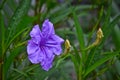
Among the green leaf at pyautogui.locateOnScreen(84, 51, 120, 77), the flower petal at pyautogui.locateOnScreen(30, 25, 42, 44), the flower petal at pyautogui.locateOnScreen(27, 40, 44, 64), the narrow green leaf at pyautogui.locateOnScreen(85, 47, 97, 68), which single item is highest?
the flower petal at pyautogui.locateOnScreen(30, 25, 42, 44)

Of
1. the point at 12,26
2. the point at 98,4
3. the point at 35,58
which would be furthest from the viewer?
the point at 98,4

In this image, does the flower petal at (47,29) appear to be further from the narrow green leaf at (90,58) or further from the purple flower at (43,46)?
the narrow green leaf at (90,58)

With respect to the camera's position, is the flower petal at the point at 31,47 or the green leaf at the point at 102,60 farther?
the green leaf at the point at 102,60

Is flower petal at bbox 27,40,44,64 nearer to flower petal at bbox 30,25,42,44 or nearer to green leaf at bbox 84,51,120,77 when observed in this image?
flower petal at bbox 30,25,42,44

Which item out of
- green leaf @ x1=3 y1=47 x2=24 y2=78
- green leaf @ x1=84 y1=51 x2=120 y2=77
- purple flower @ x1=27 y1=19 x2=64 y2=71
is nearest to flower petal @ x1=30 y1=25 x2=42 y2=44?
purple flower @ x1=27 y1=19 x2=64 y2=71

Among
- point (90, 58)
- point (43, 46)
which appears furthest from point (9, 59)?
point (90, 58)

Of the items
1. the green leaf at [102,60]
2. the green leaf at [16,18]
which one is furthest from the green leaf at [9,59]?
the green leaf at [102,60]

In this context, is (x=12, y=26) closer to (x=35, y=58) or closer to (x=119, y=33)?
(x=35, y=58)

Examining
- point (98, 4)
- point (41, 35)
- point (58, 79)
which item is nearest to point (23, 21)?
point (41, 35)
